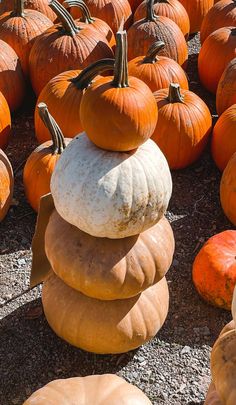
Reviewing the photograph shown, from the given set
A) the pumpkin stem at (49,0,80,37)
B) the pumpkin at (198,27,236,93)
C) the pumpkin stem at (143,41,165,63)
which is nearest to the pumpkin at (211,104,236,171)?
the pumpkin stem at (143,41,165,63)

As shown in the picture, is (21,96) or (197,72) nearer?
(21,96)

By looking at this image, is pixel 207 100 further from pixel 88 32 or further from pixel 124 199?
pixel 124 199

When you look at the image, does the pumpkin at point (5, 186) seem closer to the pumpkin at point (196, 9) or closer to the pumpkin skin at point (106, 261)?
the pumpkin skin at point (106, 261)

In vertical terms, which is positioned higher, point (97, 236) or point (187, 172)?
point (97, 236)

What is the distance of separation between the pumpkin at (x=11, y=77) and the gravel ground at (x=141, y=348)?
4.27 ft

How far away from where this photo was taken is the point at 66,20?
5145mm

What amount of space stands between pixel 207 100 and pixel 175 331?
290 cm

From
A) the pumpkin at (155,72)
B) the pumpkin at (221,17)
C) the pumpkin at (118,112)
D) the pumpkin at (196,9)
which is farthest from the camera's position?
the pumpkin at (196,9)

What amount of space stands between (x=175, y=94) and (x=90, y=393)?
8.68 feet

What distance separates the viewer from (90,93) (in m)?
2.81

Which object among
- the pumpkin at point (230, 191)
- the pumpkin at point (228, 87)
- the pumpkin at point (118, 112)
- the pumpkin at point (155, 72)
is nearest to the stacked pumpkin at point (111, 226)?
the pumpkin at point (118, 112)

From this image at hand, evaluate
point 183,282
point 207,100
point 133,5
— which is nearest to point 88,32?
point 207,100

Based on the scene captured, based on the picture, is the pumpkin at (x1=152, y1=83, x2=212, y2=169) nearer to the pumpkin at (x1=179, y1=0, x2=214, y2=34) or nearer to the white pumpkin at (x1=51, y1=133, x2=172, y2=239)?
the white pumpkin at (x1=51, y1=133, x2=172, y2=239)

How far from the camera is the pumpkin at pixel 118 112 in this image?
9.02 feet
